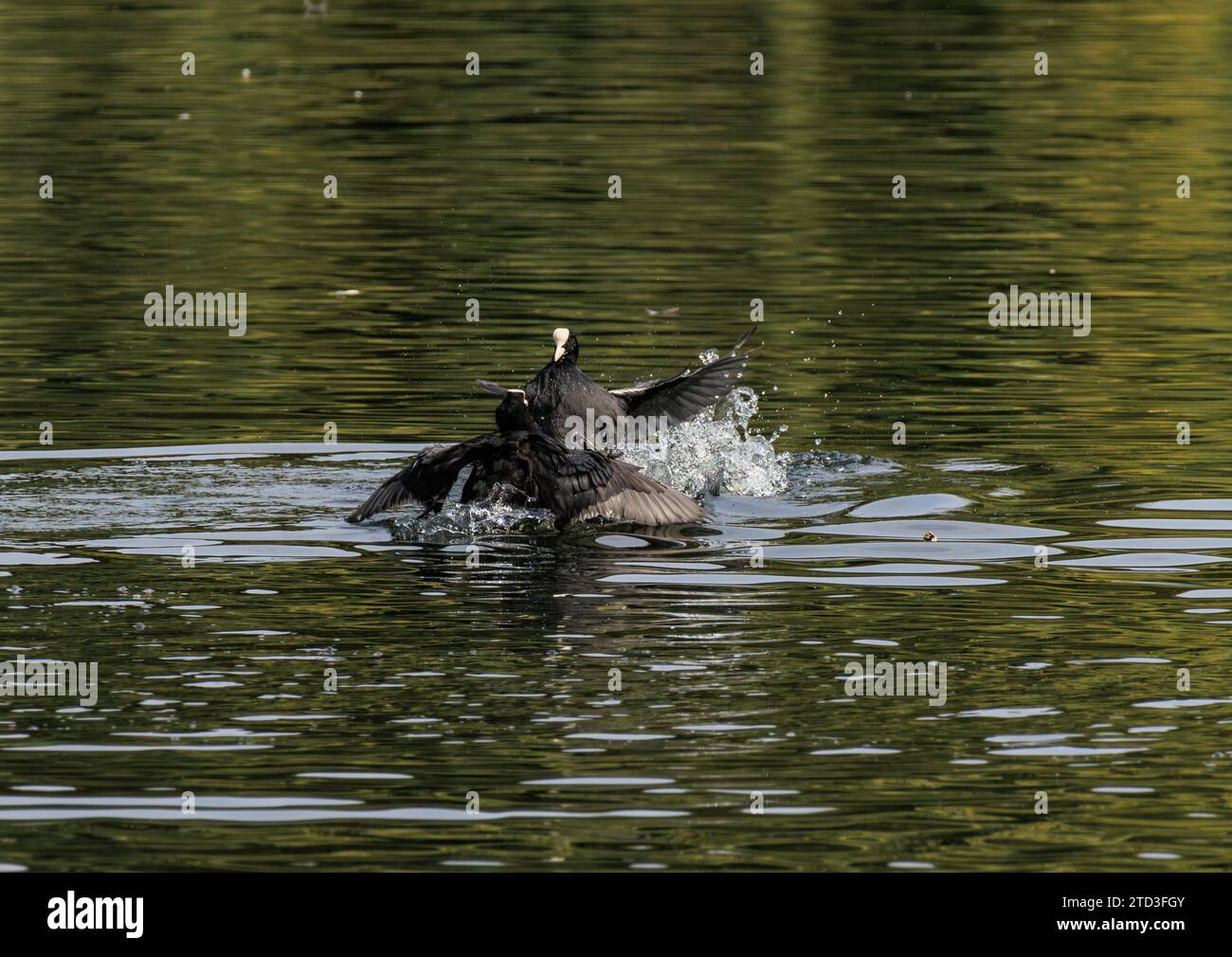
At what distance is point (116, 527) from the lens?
1348 cm

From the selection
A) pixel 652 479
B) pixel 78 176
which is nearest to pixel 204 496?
pixel 652 479

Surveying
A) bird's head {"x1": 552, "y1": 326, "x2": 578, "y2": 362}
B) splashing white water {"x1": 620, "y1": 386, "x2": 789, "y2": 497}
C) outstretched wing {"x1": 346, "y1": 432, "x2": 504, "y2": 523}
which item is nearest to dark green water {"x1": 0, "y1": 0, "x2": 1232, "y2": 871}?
splashing white water {"x1": 620, "y1": 386, "x2": 789, "y2": 497}

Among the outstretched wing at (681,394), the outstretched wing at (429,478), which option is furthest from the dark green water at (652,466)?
the outstretched wing at (681,394)

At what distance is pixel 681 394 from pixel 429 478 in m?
2.30

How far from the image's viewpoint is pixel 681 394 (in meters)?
15.4

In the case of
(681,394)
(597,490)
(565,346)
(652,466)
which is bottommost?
(597,490)

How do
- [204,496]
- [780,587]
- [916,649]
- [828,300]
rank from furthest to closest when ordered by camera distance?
[828,300], [204,496], [780,587], [916,649]

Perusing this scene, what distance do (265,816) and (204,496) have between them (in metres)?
6.03

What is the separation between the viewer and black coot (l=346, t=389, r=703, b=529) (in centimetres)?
1380

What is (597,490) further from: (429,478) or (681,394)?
(681,394)

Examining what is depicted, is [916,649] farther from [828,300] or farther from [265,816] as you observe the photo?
[828,300]

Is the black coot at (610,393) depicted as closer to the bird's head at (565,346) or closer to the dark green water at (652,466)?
the bird's head at (565,346)

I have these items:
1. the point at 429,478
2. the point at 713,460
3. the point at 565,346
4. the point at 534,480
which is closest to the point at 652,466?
the point at 713,460

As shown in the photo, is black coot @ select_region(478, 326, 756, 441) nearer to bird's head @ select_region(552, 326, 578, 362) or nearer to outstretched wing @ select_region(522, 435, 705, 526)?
bird's head @ select_region(552, 326, 578, 362)
